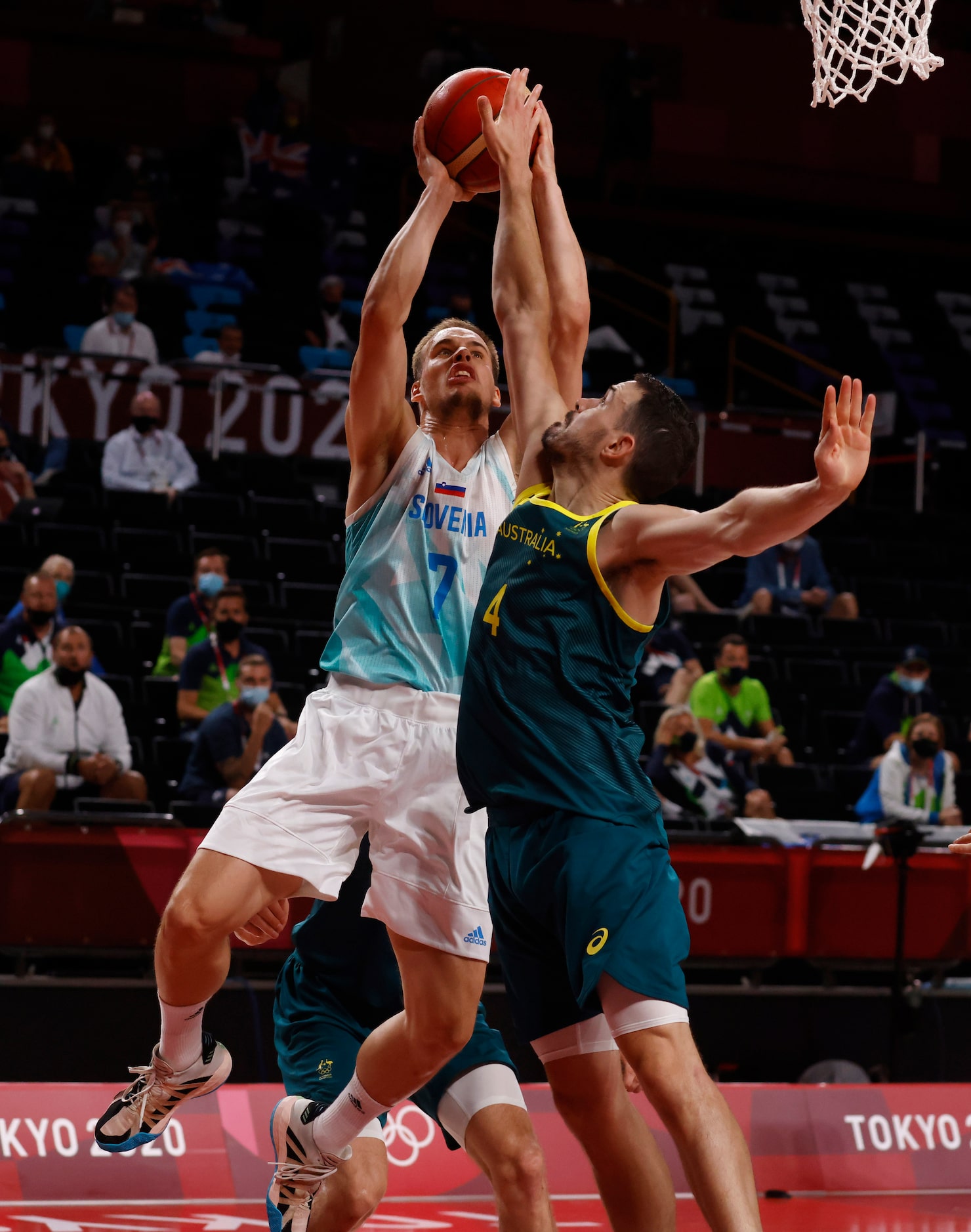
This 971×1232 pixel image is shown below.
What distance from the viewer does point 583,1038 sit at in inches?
151

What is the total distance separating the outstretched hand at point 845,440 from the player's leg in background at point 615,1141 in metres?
1.40

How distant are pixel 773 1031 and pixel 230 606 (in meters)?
3.82

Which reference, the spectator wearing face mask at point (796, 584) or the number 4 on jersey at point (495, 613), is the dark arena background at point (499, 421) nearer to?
the spectator wearing face mask at point (796, 584)

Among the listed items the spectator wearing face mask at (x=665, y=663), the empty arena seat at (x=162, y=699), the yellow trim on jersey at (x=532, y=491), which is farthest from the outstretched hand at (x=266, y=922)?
the spectator wearing face mask at (x=665, y=663)

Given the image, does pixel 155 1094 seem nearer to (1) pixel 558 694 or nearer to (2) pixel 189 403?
(1) pixel 558 694

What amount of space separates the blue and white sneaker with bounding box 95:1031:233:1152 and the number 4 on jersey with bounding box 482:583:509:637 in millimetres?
1451

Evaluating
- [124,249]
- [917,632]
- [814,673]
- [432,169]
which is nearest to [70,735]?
Answer: [432,169]

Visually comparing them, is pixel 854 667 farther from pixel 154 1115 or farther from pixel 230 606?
pixel 154 1115

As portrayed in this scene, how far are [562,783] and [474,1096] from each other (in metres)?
1.19

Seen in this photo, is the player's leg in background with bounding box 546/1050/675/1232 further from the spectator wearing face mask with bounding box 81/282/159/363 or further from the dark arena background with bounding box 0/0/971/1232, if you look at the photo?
the spectator wearing face mask with bounding box 81/282/159/363

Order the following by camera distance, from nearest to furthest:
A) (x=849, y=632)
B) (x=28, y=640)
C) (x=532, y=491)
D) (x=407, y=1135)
→ (x=532, y=491) → (x=407, y=1135) → (x=28, y=640) → (x=849, y=632)

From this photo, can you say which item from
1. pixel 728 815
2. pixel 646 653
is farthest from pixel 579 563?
pixel 646 653

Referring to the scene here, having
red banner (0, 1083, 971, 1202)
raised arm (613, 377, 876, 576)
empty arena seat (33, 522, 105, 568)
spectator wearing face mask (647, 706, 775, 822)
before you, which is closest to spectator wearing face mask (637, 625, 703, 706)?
spectator wearing face mask (647, 706, 775, 822)

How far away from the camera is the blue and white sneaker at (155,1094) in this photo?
448 cm
